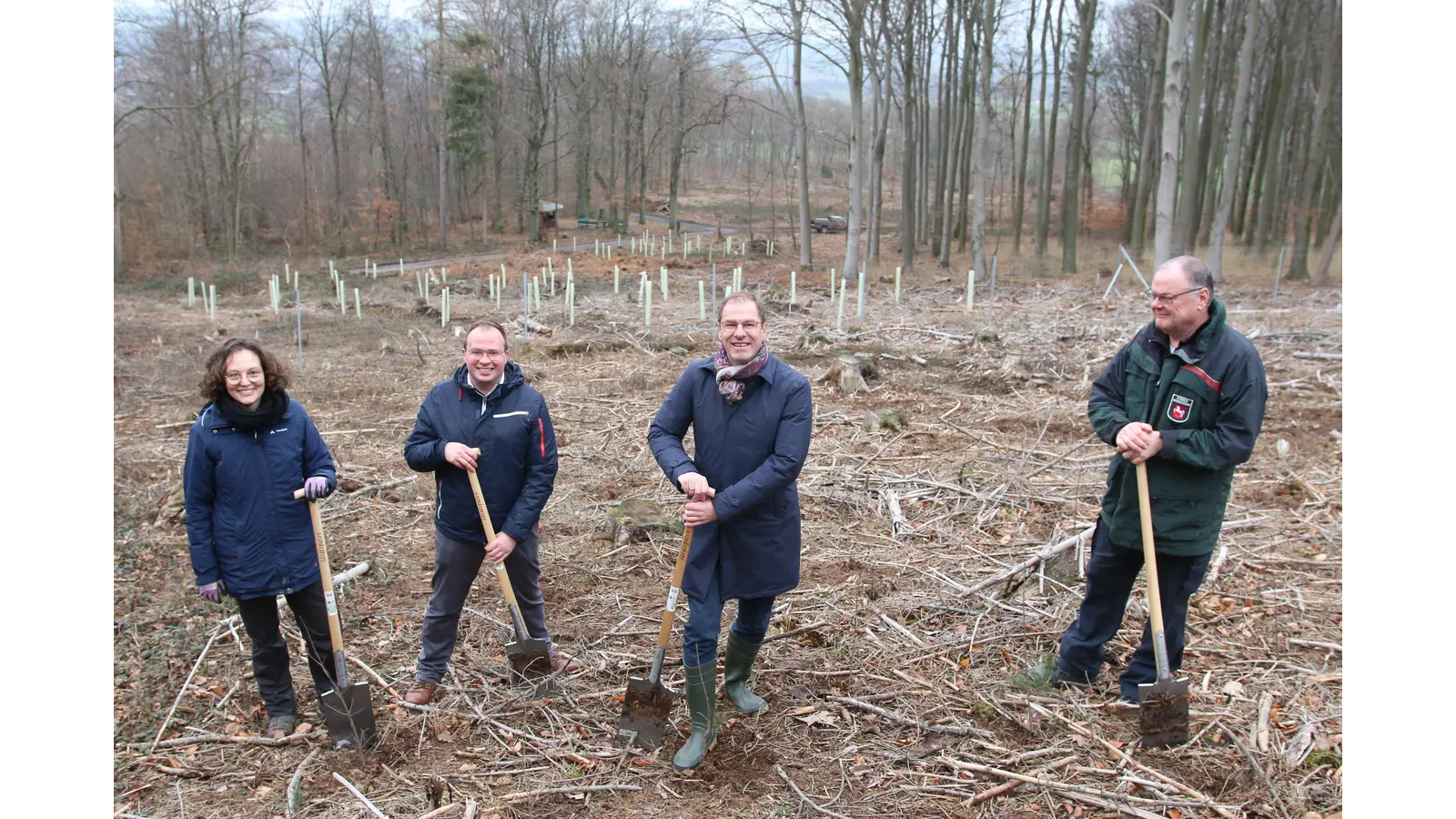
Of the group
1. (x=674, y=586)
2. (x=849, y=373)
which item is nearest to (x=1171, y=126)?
(x=849, y=373)

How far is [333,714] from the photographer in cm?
388

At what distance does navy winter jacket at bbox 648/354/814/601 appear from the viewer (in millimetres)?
3650

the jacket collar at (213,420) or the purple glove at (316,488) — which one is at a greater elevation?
the jacket collar at (213,420)

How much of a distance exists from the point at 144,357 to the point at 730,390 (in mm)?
14587

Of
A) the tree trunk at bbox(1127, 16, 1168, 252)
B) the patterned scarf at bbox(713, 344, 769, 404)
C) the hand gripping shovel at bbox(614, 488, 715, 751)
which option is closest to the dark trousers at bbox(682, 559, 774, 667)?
the hand gripping shovel at bbox(614, 488, 715, 751)

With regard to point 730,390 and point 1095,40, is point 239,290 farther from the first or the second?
point 1095,40

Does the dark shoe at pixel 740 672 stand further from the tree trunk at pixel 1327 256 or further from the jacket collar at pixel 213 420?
the tree trunk at pixel 1327 256

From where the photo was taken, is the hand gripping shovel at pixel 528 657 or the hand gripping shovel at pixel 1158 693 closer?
the hand gripping shovel at pixel 1158 693

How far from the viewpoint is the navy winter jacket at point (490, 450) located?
161 inches

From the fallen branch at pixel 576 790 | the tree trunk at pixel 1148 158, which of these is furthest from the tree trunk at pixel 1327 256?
the fallen branch at pixel 576 790

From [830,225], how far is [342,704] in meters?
48.4

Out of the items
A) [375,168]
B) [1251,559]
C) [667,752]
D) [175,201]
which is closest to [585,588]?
[667,752]

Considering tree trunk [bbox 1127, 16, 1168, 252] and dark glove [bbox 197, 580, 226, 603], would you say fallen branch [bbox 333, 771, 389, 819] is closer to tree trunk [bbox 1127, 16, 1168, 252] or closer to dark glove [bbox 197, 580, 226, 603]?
dark glove [bbox 197, 580, 226, 603]

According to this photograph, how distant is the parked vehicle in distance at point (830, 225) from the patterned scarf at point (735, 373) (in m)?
46.8
